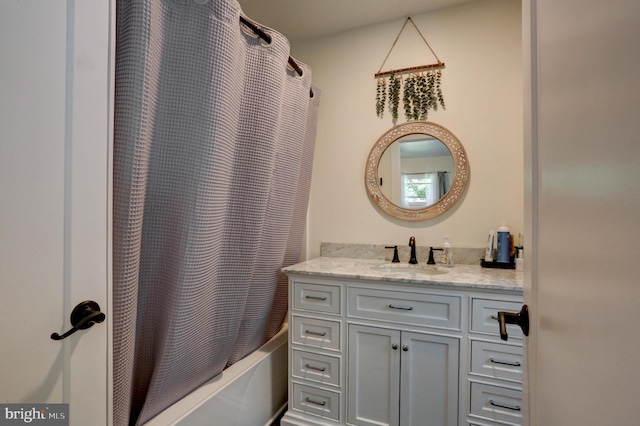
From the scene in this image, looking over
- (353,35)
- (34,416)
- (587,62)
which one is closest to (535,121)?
(587,62)

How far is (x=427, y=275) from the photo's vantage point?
63.7 inches

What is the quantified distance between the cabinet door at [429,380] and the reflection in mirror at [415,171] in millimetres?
898

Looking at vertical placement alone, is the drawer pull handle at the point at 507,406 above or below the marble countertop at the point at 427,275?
below

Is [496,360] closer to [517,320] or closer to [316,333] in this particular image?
[517,320]

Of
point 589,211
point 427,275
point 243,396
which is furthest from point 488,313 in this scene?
point 243,396

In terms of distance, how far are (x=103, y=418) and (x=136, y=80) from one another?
3.25ft

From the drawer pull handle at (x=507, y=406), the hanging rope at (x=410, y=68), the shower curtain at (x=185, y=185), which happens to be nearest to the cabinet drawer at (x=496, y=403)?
the drawer pull handle at (x=507, y=406)

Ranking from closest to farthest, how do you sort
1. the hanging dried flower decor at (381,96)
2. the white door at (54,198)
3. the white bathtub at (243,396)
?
the white door at (54,198) → the white bathtub at (243,396) → the hanging dried flower decor at (381,96)

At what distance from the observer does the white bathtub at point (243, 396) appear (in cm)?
125

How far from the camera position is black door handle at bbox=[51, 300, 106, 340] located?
72 cm

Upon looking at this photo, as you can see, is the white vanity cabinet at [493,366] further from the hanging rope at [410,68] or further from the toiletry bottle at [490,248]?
the hanging rope at [410,68]

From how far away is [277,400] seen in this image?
5.97 ft

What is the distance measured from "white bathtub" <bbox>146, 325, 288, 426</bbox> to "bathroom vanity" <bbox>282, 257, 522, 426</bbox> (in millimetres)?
155

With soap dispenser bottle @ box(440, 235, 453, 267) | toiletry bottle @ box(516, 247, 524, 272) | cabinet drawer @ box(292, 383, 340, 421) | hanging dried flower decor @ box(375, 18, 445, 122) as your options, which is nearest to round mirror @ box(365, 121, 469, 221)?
hanging dried flower decor @ box(375, 18, 445, 122)
